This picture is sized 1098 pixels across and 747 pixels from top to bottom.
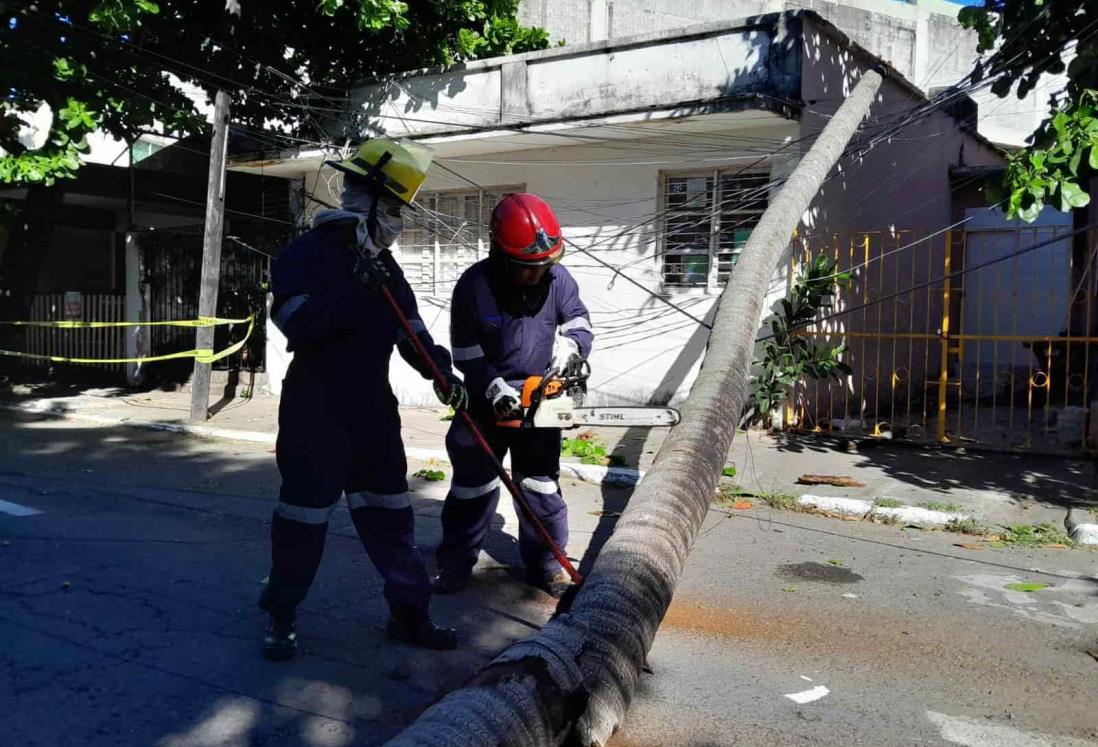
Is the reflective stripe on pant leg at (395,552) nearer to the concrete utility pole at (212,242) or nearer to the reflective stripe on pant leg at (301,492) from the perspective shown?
the reflective stripe on pant leg at (301,492)

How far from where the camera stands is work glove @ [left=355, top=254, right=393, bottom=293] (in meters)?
3.43

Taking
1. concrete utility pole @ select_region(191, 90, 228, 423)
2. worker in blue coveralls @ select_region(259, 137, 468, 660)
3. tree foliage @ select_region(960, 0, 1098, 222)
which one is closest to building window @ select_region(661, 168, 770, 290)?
tree foliage @ select_region(960, 0, 1098, 222)

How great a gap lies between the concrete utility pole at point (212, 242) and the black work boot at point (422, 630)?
23.9 ft

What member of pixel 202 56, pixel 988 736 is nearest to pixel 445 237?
pixel 202 56

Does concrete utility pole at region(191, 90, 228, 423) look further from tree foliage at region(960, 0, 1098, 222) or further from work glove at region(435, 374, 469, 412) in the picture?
tree foliage at region(960, 0, 1098, 222)

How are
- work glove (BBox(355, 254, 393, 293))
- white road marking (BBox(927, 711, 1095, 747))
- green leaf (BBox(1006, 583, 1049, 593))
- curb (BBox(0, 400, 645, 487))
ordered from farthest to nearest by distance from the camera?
curb (BBox(0, 400, 645, 487))
green leaf (BBox(1006, 583, 1049, 593))
work glove (BBox(355, 254, 393, 293))
white road marking (BBox(927, 711, 1095, 747))

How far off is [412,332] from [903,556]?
11.0ft

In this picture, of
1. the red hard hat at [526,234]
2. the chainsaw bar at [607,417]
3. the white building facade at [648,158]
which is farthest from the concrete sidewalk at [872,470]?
the red hard hat at [526,234]

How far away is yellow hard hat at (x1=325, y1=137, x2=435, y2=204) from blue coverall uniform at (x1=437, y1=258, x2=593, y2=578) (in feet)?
2.43

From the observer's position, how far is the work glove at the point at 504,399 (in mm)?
4000

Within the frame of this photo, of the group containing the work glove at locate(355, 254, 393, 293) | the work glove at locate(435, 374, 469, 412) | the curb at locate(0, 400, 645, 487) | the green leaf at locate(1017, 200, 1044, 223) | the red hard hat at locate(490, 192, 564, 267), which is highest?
the green leaf at locate(1017, 200, 1044, 223)

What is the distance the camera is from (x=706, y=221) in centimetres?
992

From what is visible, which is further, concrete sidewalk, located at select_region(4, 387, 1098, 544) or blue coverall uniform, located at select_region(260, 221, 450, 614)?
concrete sidewalk, located at select_region(4, 387, 1098, 544)

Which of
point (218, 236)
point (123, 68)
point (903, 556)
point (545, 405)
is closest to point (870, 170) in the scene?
point (903, 556)
